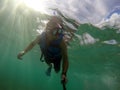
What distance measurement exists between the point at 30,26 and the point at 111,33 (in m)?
9.47

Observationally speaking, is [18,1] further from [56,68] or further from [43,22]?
[56,68]

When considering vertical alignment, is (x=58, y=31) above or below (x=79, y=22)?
below

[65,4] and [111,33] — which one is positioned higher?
[65,4]

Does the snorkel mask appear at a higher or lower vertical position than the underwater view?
lower

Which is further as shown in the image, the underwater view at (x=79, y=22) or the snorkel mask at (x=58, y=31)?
the underwater view at (x=79, y=22)

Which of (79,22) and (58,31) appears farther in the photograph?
(79,22)

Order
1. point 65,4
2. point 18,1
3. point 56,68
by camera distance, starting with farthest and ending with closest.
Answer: point 18,1 < point 65,4 < point 56,68

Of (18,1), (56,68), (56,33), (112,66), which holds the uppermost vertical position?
(18,1)

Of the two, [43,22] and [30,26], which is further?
[30,26]

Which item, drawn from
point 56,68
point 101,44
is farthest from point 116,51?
point 56,68

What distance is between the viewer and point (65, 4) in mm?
16906

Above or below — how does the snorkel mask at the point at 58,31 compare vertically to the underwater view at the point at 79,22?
below

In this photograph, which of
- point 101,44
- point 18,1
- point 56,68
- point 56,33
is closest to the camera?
point 56,33

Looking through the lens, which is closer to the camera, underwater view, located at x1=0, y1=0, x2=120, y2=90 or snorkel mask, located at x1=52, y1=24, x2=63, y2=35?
snorkel mask, located at x1=52, y1=24, x2=63, y2=35
